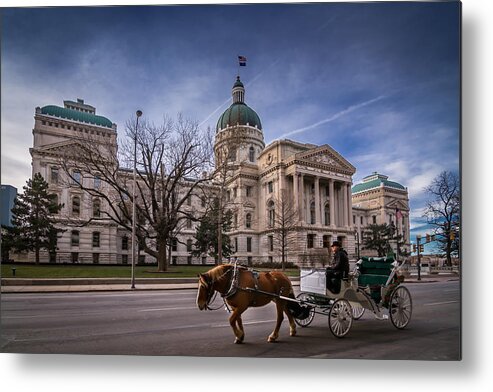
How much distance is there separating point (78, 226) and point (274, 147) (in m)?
4.10

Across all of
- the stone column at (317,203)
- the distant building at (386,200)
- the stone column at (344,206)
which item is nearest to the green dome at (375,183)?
the distant building at (386,200)

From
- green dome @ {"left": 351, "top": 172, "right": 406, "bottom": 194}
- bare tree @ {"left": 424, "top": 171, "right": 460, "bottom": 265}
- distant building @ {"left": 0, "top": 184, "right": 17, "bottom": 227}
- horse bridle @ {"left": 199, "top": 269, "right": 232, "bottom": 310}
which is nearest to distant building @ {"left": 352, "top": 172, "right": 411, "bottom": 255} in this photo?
green dome @ {"left": 351, "top": 172, "right": 406, "bottom": 194}

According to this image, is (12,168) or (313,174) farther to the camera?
(313,174)

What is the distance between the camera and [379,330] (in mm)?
5449

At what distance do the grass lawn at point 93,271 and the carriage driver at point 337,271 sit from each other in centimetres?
102

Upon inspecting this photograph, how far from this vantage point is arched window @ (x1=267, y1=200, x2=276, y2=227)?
7802 mm

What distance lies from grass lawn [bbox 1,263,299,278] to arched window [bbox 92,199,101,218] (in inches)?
41.6

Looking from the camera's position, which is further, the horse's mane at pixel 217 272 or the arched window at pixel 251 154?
the arched window at pixel 251 154

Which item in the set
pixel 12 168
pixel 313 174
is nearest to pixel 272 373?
pixel 313 174

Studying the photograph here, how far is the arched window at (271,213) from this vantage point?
25.6 feet

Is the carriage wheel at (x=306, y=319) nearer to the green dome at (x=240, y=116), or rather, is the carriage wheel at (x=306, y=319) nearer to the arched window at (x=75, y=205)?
the green dome at (x=240, y=116)

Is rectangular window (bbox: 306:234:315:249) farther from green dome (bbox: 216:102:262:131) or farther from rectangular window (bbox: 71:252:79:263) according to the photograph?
rectangular window (bbox: 71:252:79:263)

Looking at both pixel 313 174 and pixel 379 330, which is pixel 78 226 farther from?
pixel 379 330

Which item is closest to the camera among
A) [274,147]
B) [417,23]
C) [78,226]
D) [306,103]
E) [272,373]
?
[272,373]
